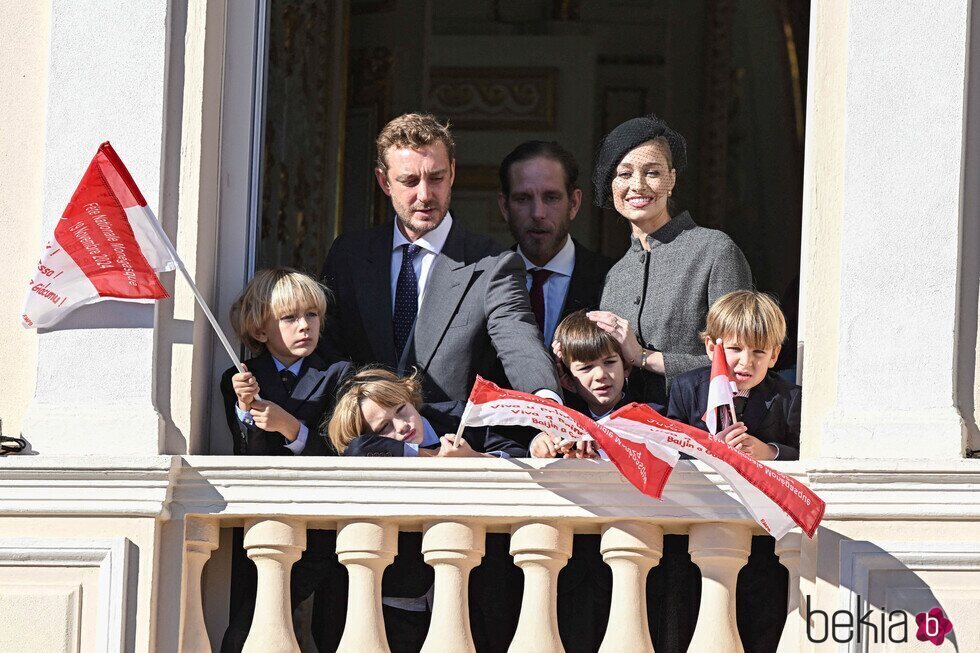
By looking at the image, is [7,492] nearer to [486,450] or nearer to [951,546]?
[486,450]

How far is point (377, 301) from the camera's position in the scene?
266 inches

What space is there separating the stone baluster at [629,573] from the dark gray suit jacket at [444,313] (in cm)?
67

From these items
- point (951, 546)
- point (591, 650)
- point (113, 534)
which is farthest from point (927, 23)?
point (113, 534)

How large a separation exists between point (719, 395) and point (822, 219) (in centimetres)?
61

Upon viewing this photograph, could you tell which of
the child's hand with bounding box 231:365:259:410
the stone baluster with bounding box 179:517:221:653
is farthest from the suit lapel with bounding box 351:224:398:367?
the stone baluster with bounding box 179:517:221:653

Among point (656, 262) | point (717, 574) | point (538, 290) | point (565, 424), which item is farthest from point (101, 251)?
point (717, 574)

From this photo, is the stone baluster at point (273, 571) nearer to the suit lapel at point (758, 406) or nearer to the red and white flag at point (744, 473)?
the red and white flag at point (744, 473)

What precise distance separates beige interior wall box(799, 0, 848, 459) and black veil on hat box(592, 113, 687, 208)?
65cm

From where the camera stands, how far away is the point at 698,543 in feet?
20.0

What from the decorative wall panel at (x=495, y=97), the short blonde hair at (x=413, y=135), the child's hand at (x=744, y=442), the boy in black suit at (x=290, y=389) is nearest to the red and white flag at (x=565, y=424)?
the child's hand at (x=744, y=442)

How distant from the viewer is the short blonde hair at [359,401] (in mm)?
6266

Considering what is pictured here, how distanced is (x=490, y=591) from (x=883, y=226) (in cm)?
158

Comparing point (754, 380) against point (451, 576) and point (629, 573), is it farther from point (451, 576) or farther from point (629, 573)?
point (451, 576)

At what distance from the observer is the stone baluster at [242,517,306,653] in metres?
6.10
